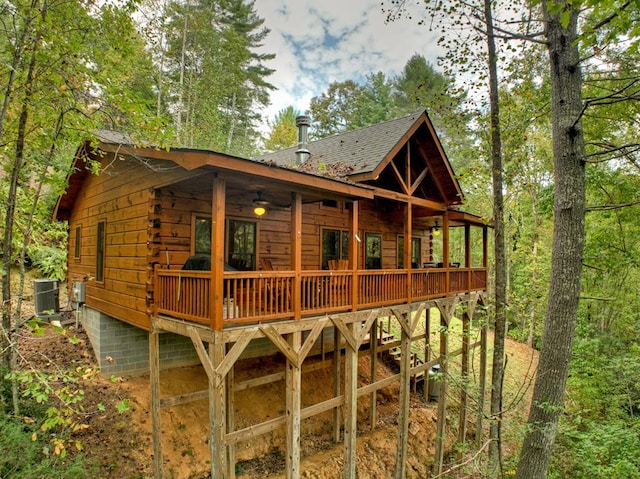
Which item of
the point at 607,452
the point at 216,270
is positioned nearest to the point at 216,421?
the point at 216,270

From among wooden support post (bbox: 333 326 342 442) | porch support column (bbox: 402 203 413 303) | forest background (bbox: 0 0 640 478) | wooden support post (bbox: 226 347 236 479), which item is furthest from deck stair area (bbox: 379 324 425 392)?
wooden support post (bbox: 226 347 236 479)

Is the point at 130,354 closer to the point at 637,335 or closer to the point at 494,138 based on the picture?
the point at 494,138

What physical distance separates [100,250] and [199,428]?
5.22 metres

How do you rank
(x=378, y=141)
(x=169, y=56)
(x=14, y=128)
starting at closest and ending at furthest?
1. (x=14, y=128)
2. (x=378, y=141)
3. (x=169, y=56)

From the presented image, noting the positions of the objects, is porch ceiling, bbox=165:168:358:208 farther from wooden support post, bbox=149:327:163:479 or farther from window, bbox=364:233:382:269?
window, bbox=364:233:382:269

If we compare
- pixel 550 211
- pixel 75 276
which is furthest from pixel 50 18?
pixel 550 211

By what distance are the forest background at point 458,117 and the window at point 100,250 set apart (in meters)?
1.41

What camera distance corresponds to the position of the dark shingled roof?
941 cm

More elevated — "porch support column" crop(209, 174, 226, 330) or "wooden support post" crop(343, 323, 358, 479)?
"porch support column" crop(209, 174, 226, 330)

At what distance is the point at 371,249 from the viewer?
1236 cm

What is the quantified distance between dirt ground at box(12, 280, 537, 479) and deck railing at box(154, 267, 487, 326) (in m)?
2.04

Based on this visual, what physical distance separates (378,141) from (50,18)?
25.9 ft

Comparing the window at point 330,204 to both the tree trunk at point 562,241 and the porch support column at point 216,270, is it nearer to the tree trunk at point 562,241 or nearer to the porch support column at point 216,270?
the porch support column at point 216,270

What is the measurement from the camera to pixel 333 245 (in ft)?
37.1
